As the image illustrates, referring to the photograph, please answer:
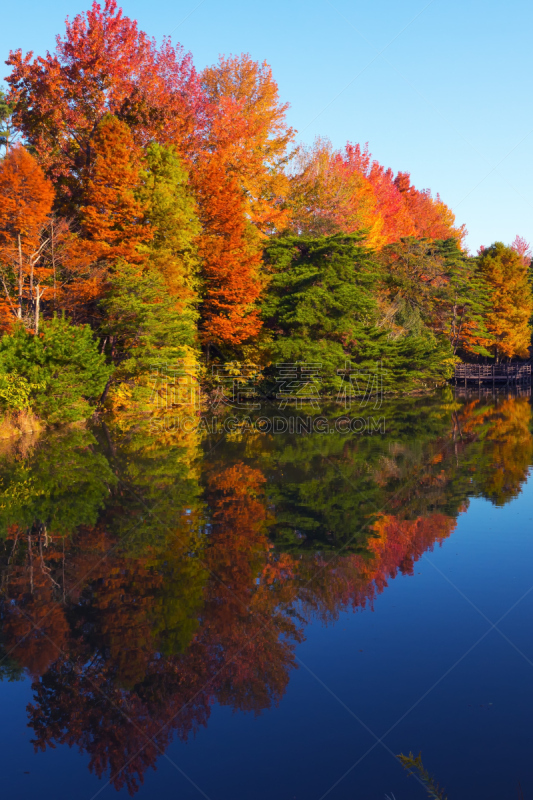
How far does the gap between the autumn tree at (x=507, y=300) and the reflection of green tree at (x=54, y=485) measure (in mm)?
41973

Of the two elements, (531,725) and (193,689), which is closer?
(531,725)

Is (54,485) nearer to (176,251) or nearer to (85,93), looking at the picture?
(176,251)

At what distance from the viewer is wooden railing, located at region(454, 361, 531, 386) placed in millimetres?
49750

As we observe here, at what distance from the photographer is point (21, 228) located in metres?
23.3

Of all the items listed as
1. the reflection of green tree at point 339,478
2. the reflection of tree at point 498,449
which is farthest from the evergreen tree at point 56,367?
the reflection of tree at point 498,449

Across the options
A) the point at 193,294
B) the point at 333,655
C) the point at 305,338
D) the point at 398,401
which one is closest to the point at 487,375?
the point at 398,401

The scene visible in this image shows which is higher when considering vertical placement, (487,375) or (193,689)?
(487,375)

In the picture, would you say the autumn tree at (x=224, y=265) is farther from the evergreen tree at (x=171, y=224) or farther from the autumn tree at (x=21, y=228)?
the autumn tree at (x=21, y=228)

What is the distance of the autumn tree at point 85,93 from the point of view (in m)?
31.2

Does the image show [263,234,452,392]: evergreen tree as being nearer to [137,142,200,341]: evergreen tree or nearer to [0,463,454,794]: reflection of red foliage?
[137,142,200,341]: evergreen tree

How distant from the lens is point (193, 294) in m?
30.4

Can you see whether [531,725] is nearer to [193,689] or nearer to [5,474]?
[193,689]

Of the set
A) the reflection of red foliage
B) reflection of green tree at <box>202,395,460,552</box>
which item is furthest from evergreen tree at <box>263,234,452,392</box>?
the reflection of red foliage

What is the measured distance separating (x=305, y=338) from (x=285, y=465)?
727 inches
